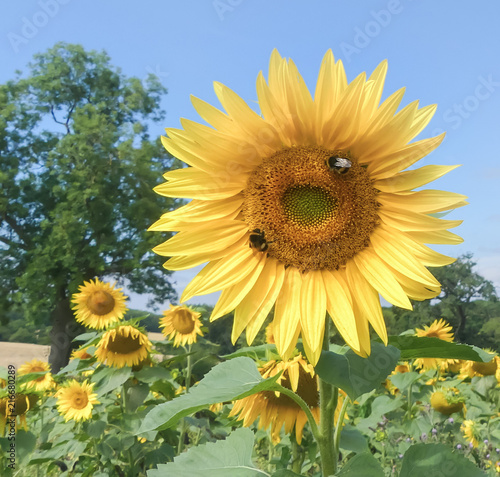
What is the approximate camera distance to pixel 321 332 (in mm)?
1462

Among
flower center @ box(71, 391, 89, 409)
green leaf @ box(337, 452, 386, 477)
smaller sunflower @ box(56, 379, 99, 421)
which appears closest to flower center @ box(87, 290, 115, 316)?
smaller sunflower @ box(56, 379, 99, 421)

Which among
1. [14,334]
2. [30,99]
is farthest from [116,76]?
[14,334]

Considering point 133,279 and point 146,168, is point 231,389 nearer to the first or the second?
point 146,168

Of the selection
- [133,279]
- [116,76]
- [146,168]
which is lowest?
[133,279]

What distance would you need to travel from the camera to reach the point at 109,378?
3725 mm

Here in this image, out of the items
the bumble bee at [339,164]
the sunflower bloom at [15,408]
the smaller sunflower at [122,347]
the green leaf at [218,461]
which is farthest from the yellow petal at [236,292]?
the smaller sunflower at [122,347]

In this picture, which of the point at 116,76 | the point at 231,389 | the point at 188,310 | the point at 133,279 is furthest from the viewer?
the point at 116,76

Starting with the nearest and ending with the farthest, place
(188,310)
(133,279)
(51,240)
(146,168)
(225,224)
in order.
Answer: (225,224) → (188,310) → (51,240) → (146,168) → (133,279)

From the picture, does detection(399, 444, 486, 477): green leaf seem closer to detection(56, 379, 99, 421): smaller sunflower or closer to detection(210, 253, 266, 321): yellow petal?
detection(210, 253, 266, 321): yellow petal

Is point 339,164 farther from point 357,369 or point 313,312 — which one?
point 357,369

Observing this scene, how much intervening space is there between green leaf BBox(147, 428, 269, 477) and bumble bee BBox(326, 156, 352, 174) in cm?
95

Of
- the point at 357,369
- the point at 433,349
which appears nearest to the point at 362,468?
the point at 357,369

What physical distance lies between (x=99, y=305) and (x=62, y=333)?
54.8 ft

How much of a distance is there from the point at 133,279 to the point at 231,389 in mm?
21340
